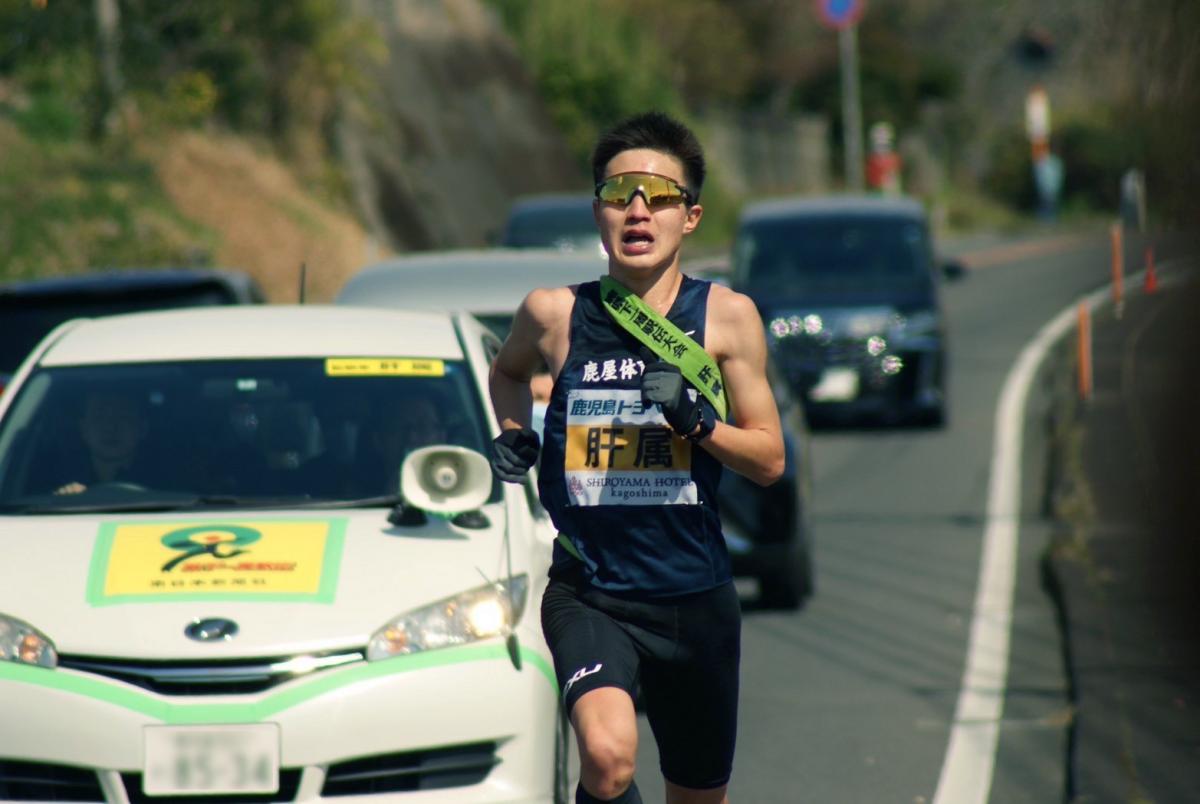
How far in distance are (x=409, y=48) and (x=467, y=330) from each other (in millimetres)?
35417

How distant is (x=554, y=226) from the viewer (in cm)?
2089

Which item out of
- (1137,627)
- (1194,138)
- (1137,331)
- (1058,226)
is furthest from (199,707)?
(1058,226)

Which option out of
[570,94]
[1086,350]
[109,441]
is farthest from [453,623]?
[570,94]

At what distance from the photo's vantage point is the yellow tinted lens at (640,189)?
4.78 metres

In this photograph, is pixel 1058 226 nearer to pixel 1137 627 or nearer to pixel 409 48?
pixel 409 48

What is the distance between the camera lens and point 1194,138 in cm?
415

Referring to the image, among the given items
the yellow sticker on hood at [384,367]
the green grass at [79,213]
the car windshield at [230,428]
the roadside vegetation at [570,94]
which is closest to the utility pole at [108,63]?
the roadside vegetation at [570,94]

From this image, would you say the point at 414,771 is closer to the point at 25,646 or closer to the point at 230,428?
the point at 25,646

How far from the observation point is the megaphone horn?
5949 mm

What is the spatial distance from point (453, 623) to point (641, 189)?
4.90 feet

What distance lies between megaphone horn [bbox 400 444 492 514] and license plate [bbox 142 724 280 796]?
2.84 ft

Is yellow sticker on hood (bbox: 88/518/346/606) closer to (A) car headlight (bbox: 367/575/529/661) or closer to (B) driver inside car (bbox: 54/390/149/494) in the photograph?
(A) car headlight (bbox: 367/575/529/661)

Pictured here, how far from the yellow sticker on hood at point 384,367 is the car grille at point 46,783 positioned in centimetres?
191

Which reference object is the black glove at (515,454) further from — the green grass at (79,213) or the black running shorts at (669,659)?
the green grass at (79,213)
